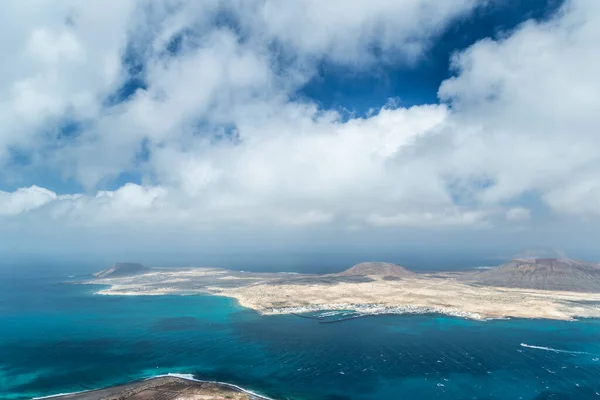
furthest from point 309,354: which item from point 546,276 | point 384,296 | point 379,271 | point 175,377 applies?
point 546,276

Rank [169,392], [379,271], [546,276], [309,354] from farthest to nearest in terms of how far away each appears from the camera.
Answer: [379,271] → [546,276] → [309,354] → [169,392]

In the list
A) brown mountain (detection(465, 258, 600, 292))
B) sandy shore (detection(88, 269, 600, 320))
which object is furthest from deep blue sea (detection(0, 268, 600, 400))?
brown mountain (detection(465, 258, 600, 292))

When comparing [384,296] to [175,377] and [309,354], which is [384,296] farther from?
[175,377]

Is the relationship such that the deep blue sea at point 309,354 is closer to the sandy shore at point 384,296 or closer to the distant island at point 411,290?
the sandy shore at point 384,296

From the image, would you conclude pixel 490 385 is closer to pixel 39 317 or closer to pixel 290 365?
pixel 290 365

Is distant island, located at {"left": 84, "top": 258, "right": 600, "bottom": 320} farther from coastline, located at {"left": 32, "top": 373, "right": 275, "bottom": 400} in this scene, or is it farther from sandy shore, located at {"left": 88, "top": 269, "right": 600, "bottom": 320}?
coastline, located at {"left": 32, "top": 373, "right": 275, "bottom": 400}

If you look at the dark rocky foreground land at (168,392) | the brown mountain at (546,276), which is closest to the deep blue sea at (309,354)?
the dark rocky foreground land at (168,392)
